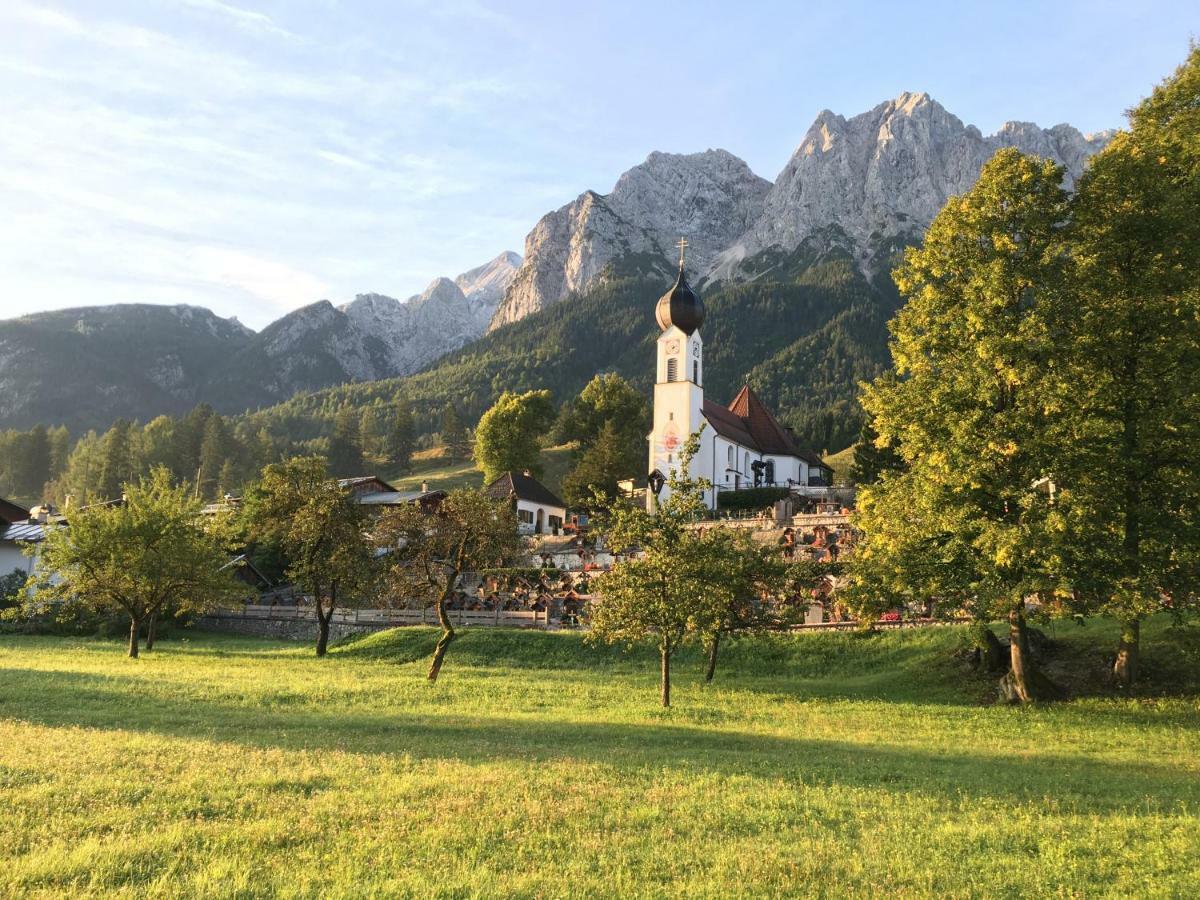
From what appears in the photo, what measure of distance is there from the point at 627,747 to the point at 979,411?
40.3 feet

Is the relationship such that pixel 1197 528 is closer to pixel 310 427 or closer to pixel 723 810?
pixel 723 810

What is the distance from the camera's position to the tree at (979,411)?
2011 cm

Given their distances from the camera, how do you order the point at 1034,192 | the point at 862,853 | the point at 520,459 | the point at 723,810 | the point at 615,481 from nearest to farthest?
1. the point at 862,853
2. the point at 723,810
3. the point at 1034,192
4. the point at 615,481
5. the point at 520,459

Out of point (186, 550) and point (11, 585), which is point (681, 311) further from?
point (11, 585)

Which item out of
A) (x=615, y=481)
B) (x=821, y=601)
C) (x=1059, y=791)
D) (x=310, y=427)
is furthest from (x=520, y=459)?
(x=310, y=427)

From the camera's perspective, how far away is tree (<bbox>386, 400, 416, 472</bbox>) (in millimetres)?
124500

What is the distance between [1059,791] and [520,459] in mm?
79428

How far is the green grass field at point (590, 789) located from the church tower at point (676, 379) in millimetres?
50788

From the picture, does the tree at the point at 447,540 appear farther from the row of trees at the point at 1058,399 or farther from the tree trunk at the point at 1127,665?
the tree trunk at the point at 1127,665

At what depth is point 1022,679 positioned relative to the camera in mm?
22109

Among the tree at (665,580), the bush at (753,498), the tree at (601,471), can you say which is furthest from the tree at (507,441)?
the tree at (665,580)

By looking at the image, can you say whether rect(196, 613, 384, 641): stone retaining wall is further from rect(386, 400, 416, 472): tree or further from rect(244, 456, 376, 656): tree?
rect(386, 400, 416, 472): tree

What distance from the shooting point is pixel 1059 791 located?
1209 cm

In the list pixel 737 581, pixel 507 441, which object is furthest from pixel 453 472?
pixel 737 581
